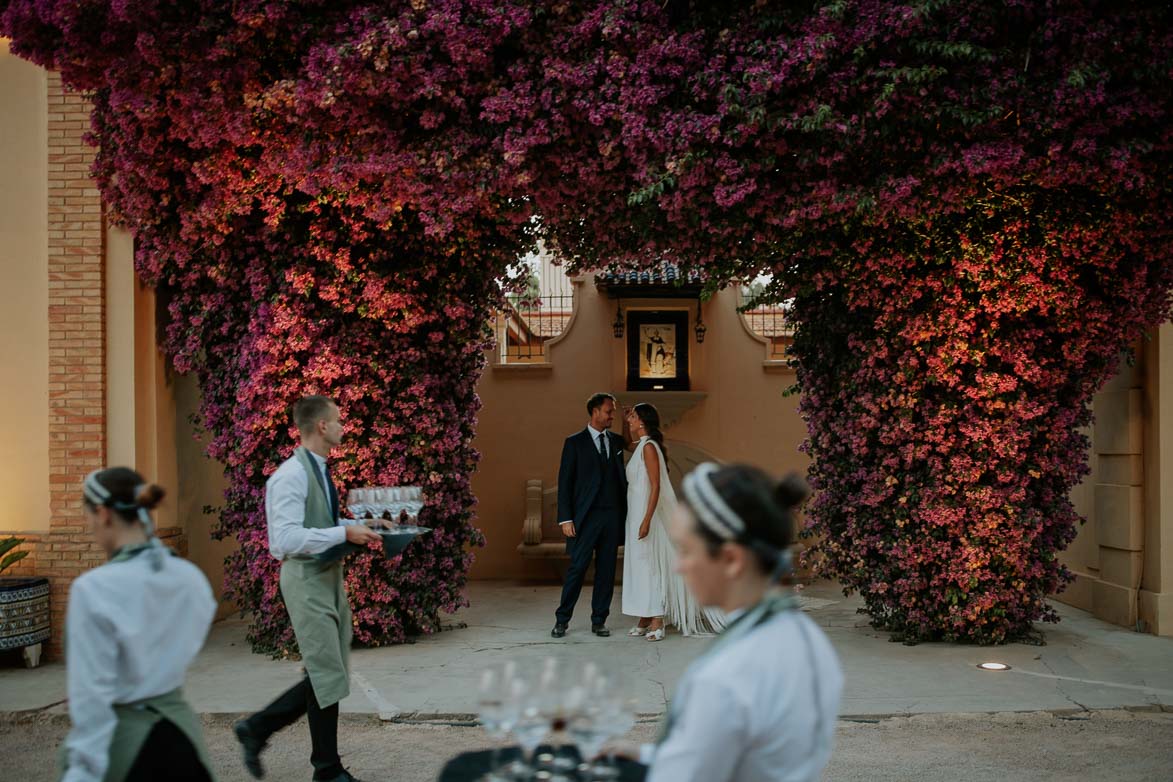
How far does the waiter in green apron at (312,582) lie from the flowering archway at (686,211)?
8.83 ft

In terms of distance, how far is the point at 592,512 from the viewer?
846 cm

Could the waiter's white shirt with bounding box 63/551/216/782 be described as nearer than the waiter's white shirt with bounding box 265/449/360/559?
Yes

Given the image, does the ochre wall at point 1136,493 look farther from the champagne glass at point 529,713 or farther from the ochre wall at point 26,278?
the ochre wall at point 26,278

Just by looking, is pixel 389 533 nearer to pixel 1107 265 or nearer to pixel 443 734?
pixel 443 734

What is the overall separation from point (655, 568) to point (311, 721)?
4.27 m

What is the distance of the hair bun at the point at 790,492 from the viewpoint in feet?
6.64

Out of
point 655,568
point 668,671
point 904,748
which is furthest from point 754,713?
point 655,568

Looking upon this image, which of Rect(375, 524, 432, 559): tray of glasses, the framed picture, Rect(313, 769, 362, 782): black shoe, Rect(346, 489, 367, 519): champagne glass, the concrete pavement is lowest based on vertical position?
the concrete pavement

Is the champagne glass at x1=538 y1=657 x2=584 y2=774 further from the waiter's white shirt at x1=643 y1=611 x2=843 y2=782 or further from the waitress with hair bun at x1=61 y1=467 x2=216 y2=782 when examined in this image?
the waitress with hair bun at x1=61 y1=467 x2=216 y2=782

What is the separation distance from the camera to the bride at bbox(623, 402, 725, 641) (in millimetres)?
8398

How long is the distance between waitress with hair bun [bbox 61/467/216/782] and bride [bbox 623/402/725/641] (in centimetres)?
575

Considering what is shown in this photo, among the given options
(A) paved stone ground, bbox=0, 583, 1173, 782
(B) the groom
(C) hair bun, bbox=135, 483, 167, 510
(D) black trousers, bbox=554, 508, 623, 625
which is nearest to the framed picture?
(B) the groom

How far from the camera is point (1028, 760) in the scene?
5262mm

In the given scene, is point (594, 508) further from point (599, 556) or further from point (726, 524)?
point (726, 524)
